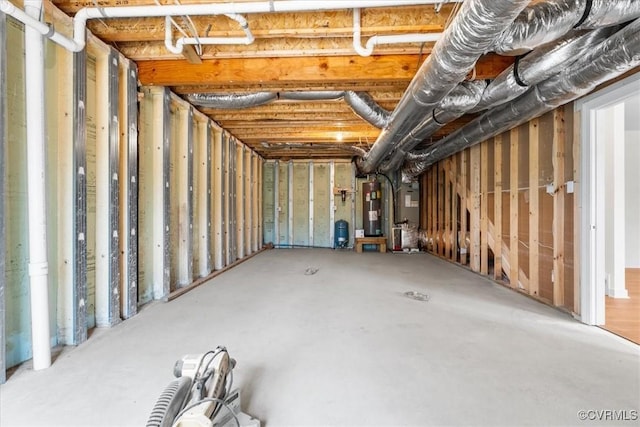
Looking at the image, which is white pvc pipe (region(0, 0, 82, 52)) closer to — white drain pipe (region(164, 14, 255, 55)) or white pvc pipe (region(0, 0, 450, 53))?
white pvc pipe (region(0, 0, 450, 53))

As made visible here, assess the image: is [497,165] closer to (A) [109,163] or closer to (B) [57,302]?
(A) [109,163]

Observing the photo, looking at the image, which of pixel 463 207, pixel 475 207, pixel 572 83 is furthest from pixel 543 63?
pixel 463 207

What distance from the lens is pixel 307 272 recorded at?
4.23m

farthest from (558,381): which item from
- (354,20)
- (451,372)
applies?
(354,20)

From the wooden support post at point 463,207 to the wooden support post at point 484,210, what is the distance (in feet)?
1.77

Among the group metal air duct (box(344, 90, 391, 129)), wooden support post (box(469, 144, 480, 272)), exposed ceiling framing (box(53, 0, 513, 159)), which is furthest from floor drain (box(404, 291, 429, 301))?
exposed ceiling framing (box(53, 0, 513, 159))

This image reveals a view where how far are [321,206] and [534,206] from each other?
16.0 ft

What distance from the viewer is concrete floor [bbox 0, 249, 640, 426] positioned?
1276 millimetres

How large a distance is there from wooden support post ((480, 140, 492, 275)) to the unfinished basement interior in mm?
44

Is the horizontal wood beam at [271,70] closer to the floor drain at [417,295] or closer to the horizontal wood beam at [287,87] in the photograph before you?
the horizontal wood beam at [287,87]

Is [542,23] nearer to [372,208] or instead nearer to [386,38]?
[386,38]

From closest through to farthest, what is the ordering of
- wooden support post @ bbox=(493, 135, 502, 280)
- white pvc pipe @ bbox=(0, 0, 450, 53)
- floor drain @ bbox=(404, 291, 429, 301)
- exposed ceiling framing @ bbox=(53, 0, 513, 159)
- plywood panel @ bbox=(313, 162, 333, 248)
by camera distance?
white pvc pipe @ bbox=(0, 0, 450, 53)
exposed ceiling framing @ bbox=(53, 0, 513, 159)
floor drain @ bbox=(404, 291, 429, 301)
wooden support post @ bbox=(493, 135, 502, 280)
plywood panel @ bbox=(313, 162, 333, 248)

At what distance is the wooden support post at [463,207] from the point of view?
4.76 meters

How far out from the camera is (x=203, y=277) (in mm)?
3898
